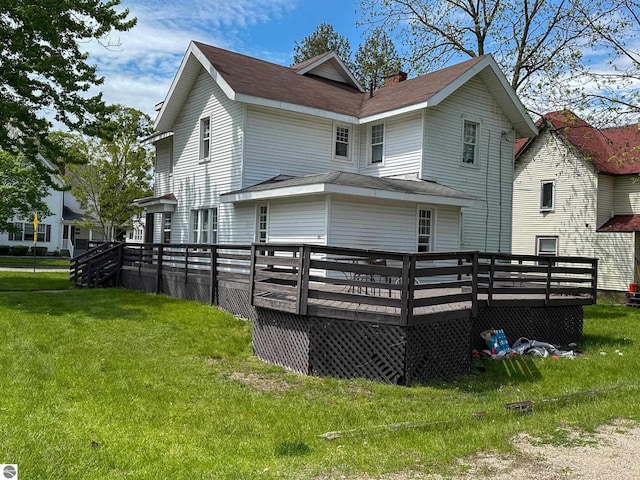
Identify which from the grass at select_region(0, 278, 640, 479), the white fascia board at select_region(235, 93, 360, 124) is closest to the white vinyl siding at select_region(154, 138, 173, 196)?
the white fascia board at select_region(235, 93, 360, 124)

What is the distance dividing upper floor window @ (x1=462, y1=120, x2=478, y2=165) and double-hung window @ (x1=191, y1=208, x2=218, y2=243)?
27.9 ft

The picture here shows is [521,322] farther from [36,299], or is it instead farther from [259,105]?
[36,299]

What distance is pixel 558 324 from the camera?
12500mm

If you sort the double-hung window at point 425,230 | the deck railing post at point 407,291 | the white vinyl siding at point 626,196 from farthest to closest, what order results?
the white vinyl siding at point 626,196 → the double-hung window at point 425,230 → the deck railing post at point 407,291

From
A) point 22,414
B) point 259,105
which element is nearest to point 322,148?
point 259,105

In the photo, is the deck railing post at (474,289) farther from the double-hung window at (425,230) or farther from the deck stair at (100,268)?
the deck stair at (100,268)

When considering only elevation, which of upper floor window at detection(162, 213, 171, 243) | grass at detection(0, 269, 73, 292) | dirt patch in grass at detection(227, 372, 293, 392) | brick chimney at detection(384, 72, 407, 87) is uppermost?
brick chimney at detection(384, 72, 407, 87)

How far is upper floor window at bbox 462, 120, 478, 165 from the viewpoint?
18438 millimetres

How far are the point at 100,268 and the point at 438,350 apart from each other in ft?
45.7

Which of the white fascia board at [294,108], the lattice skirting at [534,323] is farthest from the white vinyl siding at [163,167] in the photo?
the lattice skirting at [534,323]

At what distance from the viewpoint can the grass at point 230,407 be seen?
4902mm

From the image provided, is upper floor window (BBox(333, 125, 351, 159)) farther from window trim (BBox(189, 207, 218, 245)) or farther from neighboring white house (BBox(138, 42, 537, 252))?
window trim (BBox(189, 207, 218, 245))

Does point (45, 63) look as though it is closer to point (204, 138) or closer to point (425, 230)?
point (204, 138)

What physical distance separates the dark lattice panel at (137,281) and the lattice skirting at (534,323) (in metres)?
10.2
